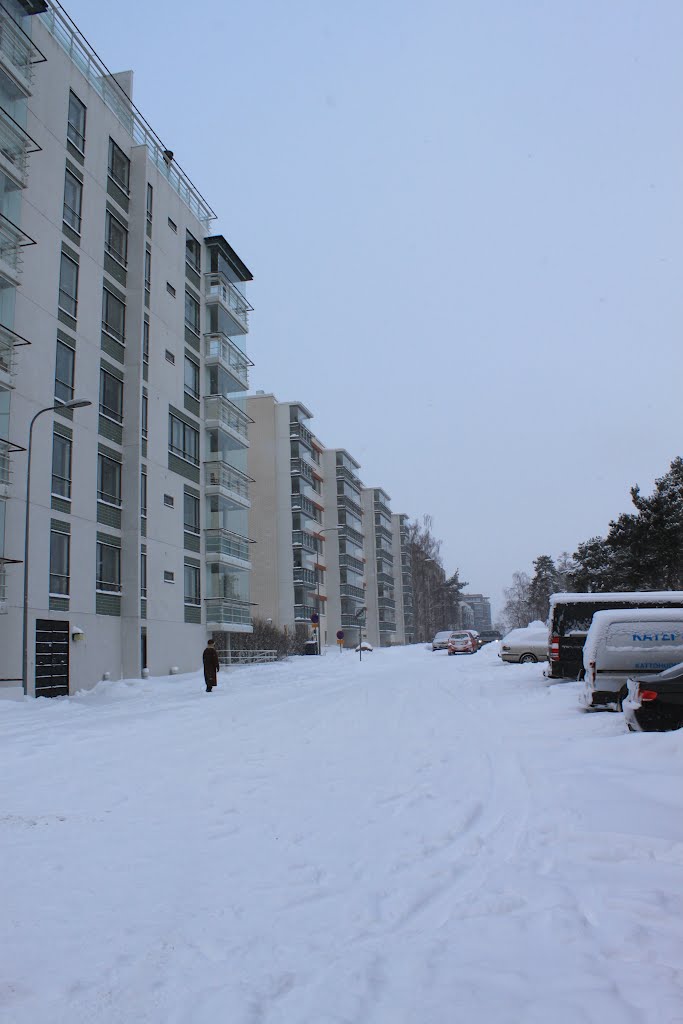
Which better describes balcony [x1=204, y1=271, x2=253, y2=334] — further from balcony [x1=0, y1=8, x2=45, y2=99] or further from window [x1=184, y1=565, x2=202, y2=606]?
balcony [x1=0, y1=8, x2=45, y2=99]

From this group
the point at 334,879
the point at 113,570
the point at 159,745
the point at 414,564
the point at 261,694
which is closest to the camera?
the point at 334,879

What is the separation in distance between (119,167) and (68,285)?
755cm

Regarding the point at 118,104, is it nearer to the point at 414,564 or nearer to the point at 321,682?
the point at 321,682

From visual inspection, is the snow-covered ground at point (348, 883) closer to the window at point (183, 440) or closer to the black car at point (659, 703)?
the black car at point (659, 703)

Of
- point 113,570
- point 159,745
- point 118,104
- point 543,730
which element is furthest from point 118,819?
point 118,104

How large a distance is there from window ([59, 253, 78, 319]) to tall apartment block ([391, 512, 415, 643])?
3683 inches

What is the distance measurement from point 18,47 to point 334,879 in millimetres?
27579

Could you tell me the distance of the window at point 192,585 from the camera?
3600 centimetres

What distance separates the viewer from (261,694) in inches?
877

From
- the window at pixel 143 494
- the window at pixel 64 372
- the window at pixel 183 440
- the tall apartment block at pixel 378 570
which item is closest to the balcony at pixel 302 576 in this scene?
the window at pixel 183 440

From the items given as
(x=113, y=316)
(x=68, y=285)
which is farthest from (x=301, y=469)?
(x=68, y=285)

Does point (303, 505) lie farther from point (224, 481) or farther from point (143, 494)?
point (143, 494)

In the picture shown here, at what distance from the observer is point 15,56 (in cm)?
2486

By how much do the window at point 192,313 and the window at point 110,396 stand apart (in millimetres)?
8018
